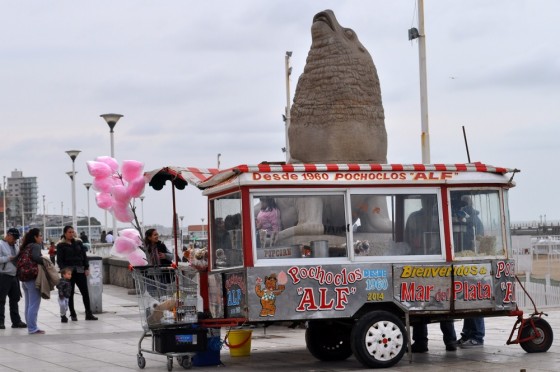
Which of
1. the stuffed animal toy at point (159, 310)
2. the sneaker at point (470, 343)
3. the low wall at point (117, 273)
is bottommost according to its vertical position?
the sneaker at point (470, 343)

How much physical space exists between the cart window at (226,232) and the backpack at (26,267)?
222 inches

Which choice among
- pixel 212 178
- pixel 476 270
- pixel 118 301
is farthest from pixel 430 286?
pixel 118 301

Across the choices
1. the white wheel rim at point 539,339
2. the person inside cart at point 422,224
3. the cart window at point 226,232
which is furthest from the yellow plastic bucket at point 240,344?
the white wheel rim at point 539,339

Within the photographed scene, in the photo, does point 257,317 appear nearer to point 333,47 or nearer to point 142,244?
point 142,244

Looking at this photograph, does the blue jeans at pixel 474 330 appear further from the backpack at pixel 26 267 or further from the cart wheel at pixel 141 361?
the backpack at pixel 26 267

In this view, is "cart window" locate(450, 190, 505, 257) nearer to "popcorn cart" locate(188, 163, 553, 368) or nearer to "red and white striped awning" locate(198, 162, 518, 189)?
"popcorn cart" locate(188, 163, 553, 368)

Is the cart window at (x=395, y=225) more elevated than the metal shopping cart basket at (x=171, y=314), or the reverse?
the cart window at (x=395, y=225)

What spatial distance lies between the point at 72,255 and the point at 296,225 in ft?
27.6

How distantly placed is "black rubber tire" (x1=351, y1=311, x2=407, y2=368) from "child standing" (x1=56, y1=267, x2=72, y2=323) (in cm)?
824

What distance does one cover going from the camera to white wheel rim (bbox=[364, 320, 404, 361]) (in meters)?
12.8

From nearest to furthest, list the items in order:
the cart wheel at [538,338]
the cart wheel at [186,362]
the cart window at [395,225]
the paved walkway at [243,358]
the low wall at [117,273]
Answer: the cart window at [395,225]
the paved walkway at [243,358]
the cart wheel at [186,362]
the cart wheel at [538,338]
the low wall at [117,273]

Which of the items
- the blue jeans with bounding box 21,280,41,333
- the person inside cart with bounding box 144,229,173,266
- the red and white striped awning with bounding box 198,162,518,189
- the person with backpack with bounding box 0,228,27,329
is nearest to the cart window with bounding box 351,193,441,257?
the red and white striped awning with bounding box 198,162,518,189

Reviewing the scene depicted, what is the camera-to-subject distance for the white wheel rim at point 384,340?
42.0 ft

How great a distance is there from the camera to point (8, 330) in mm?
19531
